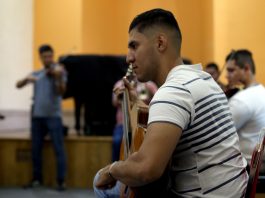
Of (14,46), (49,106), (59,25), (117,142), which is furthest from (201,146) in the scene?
(59,25)

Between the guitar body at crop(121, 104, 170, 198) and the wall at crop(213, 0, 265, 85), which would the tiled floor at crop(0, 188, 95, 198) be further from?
the guitar body at crop(121, 104, 170, 198)

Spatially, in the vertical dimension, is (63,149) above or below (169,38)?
below

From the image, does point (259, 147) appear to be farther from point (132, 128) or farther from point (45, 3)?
point (45, 3)

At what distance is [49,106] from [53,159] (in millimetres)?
591

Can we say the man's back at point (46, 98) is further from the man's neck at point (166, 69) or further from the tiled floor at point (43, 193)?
the man's neck at point (166, 69)

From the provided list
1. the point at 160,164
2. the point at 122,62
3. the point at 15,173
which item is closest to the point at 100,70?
the point at 122,62

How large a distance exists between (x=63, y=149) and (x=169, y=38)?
11.4ft

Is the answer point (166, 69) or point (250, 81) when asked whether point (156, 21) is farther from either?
point (250, 81)

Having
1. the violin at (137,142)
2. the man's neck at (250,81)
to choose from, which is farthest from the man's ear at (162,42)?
the man's neck at (250,81)

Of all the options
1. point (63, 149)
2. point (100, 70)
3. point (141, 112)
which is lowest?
point (63, 149)

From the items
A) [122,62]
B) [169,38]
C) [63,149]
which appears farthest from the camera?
[122,62]

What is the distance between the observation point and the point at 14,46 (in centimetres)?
610

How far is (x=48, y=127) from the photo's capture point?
475 cm

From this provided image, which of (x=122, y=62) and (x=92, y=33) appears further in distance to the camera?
(x=92, y=33)
